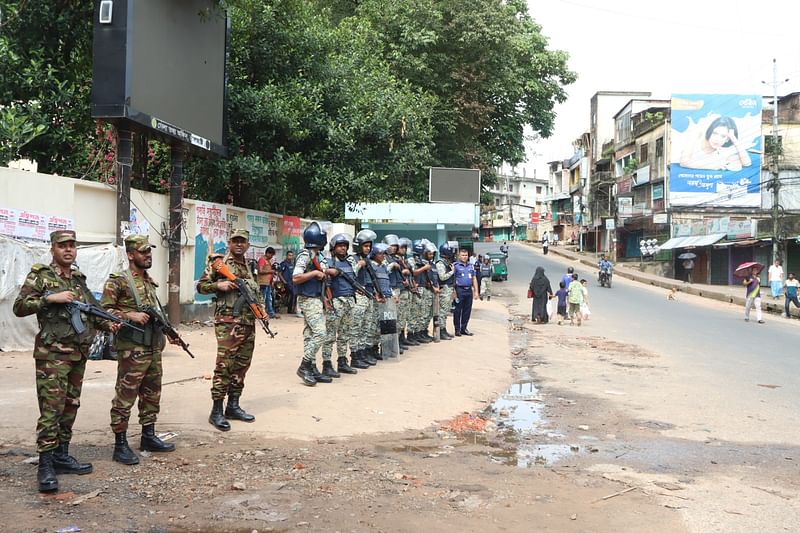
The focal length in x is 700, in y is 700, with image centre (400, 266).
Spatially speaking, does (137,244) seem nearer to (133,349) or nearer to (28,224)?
(133,349)

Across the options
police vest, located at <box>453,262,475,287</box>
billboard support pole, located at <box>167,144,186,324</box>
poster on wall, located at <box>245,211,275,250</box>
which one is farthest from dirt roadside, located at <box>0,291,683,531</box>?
poster on wall, located at <box>245,211,275,250</box>

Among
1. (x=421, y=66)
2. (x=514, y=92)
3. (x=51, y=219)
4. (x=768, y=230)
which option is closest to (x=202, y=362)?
(x=51, y=219)

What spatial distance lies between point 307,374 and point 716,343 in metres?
9.58

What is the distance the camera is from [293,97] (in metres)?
15.4

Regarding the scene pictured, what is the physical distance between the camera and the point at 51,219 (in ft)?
32.6

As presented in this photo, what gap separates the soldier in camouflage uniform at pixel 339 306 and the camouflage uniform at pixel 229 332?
6.83ft

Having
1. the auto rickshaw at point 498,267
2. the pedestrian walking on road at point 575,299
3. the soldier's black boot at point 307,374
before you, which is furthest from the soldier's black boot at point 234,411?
the auto rickshaw at point 498,267

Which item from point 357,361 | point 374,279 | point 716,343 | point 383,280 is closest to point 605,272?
point 716,343

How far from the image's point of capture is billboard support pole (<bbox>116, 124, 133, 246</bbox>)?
10797mm

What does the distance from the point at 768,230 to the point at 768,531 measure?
3581 cm

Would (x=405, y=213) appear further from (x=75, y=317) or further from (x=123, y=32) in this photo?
(x=75, y=317)

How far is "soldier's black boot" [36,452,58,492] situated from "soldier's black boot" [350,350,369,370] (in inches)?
205

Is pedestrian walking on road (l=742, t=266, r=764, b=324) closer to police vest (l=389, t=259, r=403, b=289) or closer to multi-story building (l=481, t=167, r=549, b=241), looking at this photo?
police vest (l=389, t=259, r=403, b=289)

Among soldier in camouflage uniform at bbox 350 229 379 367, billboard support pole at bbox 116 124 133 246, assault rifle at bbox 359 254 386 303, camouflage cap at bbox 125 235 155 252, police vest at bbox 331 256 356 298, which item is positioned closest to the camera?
camouflage cap at bbox 125 235 155 252
